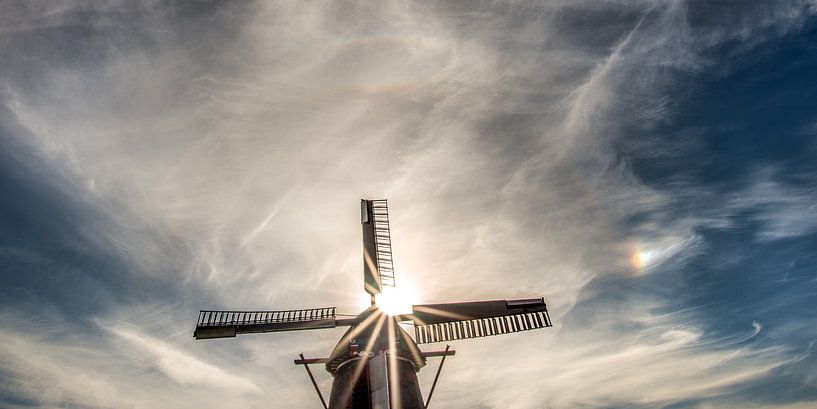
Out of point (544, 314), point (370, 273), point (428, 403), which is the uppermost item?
point (370, 273)

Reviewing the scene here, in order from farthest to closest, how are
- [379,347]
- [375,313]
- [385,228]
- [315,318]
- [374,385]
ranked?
[385,228], [315,318], [375,313], [379,347], [374,385]

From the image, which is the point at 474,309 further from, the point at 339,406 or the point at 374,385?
the point at 339,406

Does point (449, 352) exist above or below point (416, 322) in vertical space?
below

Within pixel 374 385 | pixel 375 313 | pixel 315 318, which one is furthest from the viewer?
pixel 315 318

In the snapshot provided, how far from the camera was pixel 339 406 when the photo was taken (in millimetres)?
17281

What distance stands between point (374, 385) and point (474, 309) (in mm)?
6984

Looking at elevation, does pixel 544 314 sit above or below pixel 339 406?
above

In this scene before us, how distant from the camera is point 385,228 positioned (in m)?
25.9

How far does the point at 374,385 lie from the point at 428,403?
4063mm

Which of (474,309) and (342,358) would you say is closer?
(342,358)

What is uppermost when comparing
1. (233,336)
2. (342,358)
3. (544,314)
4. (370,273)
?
(370,273)

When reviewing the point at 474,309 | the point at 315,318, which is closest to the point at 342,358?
the point at 315,318

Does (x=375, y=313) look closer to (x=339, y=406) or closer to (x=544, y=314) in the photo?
(x=339, y=406)

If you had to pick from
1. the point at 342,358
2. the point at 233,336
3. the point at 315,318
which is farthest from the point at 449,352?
the point at 233,336
